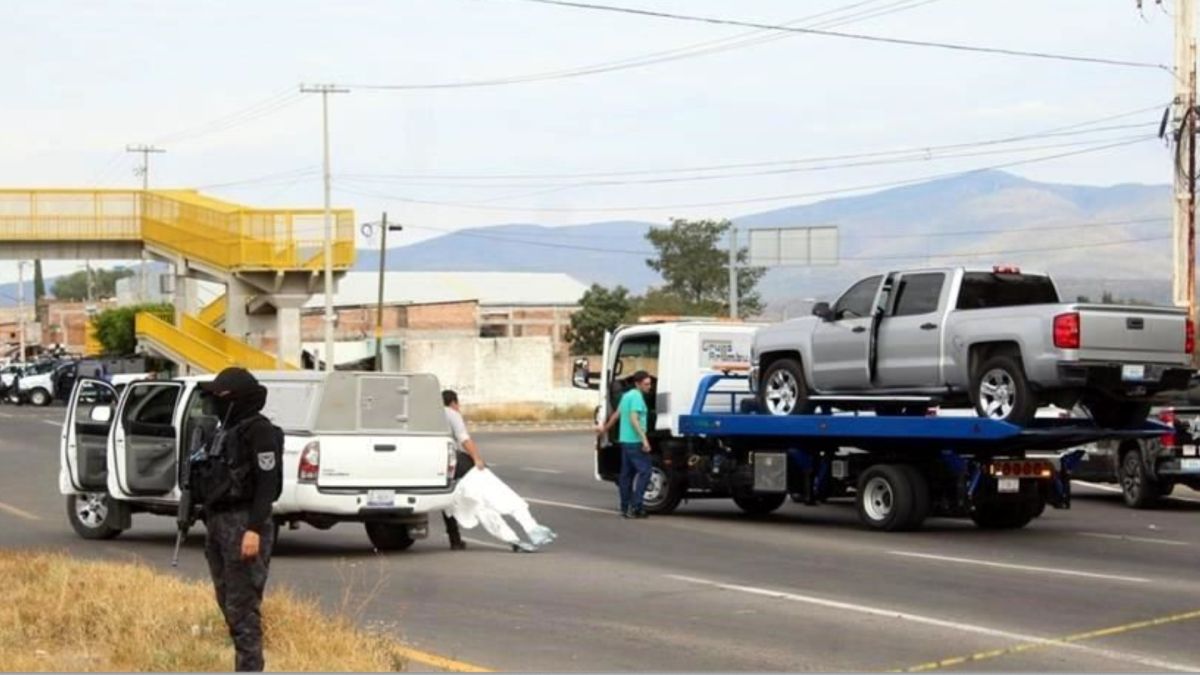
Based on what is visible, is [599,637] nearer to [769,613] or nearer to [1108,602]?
[769,613]

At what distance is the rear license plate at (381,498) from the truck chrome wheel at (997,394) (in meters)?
6.43

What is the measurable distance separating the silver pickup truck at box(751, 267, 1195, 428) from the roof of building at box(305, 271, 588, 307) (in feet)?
288

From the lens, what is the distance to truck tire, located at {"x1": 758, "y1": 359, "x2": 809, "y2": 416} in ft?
75.9

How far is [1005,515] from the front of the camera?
74.4 ft

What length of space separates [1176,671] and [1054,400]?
30.4ft

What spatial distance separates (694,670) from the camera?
37.2 ft

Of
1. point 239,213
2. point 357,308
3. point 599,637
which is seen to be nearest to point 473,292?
point 357,308

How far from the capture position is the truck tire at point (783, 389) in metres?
23.1

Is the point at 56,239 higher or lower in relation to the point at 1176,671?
higher

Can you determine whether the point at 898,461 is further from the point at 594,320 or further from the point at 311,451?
the point at 594,320

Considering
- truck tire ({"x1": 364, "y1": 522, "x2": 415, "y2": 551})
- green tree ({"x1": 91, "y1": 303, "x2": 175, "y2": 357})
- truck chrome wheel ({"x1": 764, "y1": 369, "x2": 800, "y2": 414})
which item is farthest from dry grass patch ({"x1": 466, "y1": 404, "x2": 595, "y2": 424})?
truck tire ({"x1": 364, "y1": 522, "x2": 415, "y2": 551})

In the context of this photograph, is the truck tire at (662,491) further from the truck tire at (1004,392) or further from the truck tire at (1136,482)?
the truck tire at (1136,482)

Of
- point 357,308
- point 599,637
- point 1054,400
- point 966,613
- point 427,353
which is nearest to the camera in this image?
point 599,637

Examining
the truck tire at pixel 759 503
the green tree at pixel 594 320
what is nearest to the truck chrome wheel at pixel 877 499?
the truck tire at pixel 759 503
